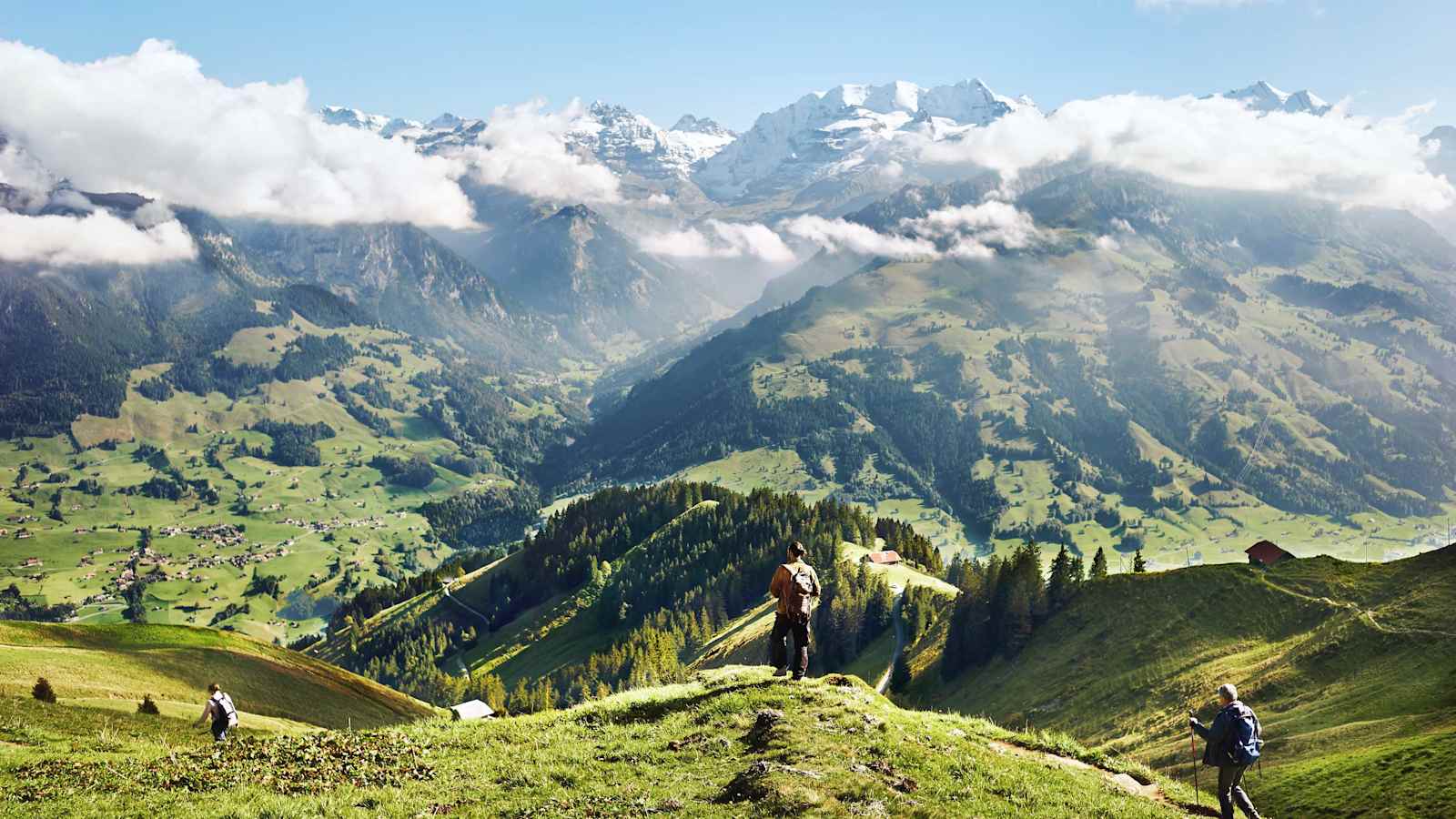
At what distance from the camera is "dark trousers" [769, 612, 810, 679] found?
32.6m

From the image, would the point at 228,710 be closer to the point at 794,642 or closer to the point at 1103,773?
the point at 794,642

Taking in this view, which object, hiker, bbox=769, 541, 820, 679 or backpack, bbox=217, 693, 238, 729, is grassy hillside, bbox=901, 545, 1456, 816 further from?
backpack, bbox=217, 693, 238, 729

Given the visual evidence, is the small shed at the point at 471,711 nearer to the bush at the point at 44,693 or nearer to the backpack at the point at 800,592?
the bush at the point at 44,693

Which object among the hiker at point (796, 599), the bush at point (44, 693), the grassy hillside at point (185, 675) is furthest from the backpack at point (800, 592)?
the bush at point (44, 693)

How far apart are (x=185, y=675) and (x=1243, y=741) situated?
62.4 meters

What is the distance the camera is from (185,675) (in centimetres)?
5784

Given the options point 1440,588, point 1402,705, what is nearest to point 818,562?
point 1440,588

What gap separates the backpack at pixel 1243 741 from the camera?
2505cm

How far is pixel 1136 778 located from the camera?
95.4 feet

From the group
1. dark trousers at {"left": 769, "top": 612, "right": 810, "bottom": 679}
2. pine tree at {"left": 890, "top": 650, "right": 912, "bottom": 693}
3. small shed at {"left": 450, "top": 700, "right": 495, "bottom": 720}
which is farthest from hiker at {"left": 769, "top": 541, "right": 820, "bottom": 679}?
pine tree at {"left": 890, "top": 650, "right": 912, "bottom": 693}

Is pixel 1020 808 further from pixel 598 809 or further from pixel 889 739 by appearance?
pixel 598 809

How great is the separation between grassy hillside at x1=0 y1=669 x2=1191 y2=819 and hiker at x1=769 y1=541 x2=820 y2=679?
1581 millimetres

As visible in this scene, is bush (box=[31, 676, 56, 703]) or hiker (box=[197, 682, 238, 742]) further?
bush (box=[31, 676, 56, 703])

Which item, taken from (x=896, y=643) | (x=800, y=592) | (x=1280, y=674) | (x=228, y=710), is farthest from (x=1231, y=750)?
(x=896, y=643)
